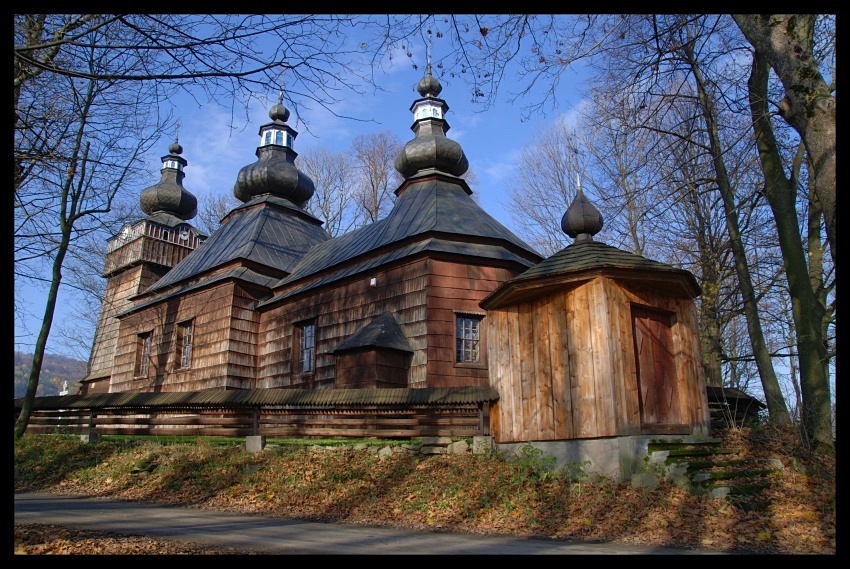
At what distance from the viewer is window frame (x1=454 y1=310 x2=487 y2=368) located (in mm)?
15320

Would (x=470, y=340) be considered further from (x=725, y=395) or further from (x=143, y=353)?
(x=143, y=353)

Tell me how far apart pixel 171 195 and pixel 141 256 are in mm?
5516

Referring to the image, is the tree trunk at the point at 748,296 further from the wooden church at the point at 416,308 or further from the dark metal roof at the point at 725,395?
the wooden church at the point at 416,308

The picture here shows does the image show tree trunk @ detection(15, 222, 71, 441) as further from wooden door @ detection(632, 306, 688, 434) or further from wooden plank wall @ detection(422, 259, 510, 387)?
wooden door @ detection(632, 306, 688, 434)

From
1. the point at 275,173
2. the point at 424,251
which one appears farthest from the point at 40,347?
the point at 275,173

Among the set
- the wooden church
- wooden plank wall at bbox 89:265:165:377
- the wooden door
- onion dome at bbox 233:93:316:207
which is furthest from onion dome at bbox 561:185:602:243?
wooden plank wall at bbox 89:265:165:377

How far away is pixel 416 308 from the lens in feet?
51.0

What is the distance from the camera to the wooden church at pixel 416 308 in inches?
381

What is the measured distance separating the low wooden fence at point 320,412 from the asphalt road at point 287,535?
3.26 meters

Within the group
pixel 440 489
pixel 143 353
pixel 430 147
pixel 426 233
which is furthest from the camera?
pixel 143 353

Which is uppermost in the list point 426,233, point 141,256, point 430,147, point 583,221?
point 430,147

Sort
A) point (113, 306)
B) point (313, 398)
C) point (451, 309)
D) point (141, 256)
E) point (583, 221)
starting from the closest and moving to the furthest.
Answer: point (583, 221), point (313, 398), point (451, 309), point (141, 256), point (113, 306)

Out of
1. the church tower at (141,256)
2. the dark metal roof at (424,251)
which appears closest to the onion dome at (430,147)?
the dark metal roof at (424,251)

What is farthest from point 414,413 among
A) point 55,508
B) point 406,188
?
point 406,188
